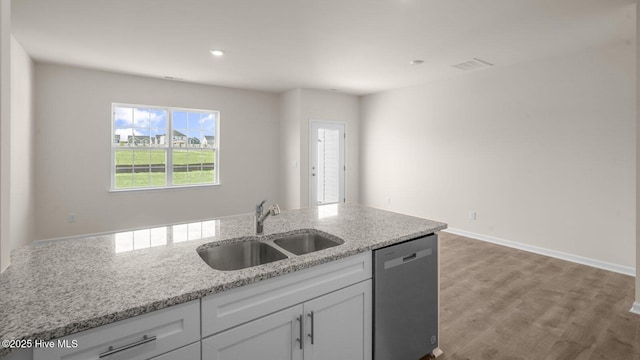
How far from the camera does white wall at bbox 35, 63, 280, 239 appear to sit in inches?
170

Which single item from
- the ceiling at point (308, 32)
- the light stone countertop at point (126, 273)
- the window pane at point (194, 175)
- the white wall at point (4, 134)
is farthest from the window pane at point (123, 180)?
the white wall at point (4, 134)

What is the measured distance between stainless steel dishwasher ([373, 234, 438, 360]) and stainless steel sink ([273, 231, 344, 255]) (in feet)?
1.26

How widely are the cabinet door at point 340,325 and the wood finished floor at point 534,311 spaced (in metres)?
0.82

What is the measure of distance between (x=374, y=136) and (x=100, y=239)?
5.60 m

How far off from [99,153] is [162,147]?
91 cm

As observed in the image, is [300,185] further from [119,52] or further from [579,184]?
[579,184]

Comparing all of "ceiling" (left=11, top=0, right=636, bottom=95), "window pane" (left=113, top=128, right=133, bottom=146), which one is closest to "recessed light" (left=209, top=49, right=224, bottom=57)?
"ceiling" (left=11, top=0, right=636, bottom=95)

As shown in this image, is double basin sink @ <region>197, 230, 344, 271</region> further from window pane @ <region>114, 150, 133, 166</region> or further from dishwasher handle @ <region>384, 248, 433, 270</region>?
window pane @ <region>114, 150, 133, 166</region>

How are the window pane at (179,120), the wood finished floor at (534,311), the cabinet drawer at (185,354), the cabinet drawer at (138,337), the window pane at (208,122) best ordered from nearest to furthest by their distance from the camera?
the cabinet drawer at (138,337)
the cabinet drawer at (185,354)
the wood finished floor at (534,311)
the window pane at (179,120)
the window pane at (208,122)

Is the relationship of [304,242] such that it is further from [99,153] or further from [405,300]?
[99,153]

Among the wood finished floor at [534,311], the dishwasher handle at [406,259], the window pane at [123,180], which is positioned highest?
the window pane at [123,180]

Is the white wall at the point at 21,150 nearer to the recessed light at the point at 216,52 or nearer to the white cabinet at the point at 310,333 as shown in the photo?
the recessed light at the point at 216,52

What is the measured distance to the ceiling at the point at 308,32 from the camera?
264cm

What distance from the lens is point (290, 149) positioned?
20.4ft
